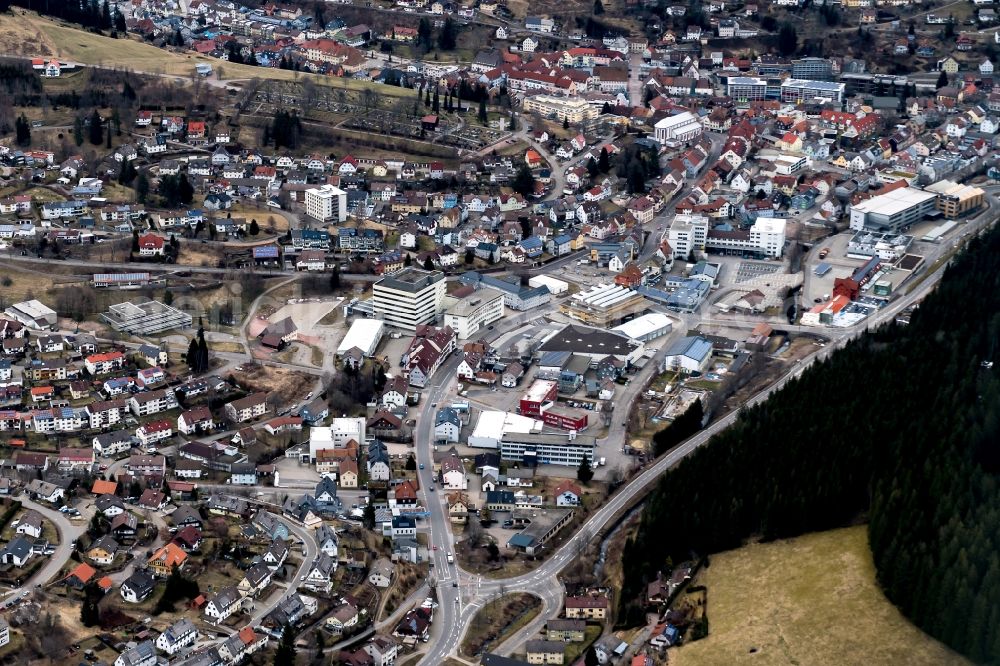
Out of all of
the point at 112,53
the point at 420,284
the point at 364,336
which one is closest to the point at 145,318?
the point at 364,336

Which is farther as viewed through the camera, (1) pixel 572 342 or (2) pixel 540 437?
(1) pixel 572 342

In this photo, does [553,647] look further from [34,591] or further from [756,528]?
[34,591]

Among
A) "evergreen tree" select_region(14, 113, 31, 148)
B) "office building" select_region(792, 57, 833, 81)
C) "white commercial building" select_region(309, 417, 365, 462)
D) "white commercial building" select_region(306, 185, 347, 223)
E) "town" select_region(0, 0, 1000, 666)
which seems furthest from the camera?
"office building" select_region(792, 57, 833, 81)

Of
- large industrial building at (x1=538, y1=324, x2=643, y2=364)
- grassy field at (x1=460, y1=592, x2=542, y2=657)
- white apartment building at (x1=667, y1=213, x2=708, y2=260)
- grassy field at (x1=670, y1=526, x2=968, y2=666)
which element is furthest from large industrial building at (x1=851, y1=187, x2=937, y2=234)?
grassy field at (x1=460, y1=592, x2=542, y2=657)

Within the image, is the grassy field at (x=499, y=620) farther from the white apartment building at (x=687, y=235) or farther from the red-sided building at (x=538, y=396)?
the white apartment building at (x=687, y=235)

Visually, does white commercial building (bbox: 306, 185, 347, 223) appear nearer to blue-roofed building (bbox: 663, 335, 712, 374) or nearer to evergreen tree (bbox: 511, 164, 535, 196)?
evergreen tree (bbox: 511, 164, 535, 196)

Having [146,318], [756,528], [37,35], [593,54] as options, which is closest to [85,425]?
[146,318]

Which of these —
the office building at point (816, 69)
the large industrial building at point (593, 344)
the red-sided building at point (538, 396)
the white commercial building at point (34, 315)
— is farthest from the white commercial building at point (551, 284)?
the office building at point (816, 69)
